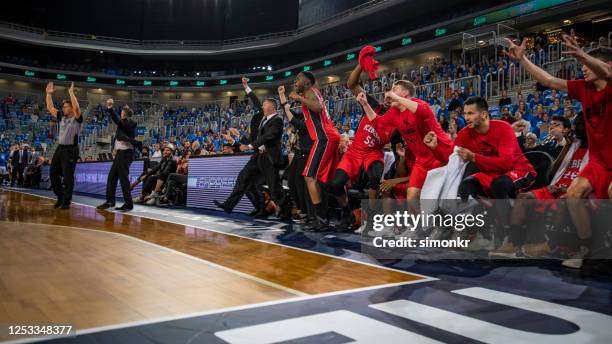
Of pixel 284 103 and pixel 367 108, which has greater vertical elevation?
pixel 284 103

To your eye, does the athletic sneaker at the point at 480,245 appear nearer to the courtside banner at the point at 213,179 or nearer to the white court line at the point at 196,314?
the white court line at the point at 196,314

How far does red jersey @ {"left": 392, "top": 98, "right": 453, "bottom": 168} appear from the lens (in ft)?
13.9

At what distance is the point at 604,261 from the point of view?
322 cm

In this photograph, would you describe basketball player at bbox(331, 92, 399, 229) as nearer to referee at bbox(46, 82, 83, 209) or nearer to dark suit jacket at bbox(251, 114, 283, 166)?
dark suit jacket at bbox(251, 114, 283, 166)

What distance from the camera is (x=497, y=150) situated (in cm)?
391

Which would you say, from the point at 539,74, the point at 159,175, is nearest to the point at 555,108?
the point at 539,74

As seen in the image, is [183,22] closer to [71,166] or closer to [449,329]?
[71,166]

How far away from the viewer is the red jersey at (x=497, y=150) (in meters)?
3.74

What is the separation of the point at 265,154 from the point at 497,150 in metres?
3.70

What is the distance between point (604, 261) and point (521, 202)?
2.43 feet

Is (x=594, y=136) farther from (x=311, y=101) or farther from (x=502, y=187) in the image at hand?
(x=311, y=101)

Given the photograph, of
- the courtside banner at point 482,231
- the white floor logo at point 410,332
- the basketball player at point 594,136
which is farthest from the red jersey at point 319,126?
the white floor logo at point 410,332

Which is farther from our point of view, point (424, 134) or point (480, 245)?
point (424, 134)

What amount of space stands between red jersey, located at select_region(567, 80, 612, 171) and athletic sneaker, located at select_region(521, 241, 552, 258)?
3.22 ft
